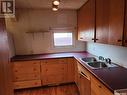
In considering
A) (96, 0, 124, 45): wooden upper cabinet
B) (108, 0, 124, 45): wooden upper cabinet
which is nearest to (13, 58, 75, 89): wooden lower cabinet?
(96, 0, 124, 45): wooden upper cabinet

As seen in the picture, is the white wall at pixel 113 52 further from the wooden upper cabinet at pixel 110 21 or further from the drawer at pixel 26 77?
the drawer at pixel 26 77

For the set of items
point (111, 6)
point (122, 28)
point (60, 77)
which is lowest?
point (60, 77)

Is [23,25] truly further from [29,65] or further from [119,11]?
[119,11]

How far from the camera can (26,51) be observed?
3.64m

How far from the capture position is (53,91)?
3170 mm

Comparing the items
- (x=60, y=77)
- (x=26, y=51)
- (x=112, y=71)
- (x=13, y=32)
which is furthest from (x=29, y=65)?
(x=112, y=71)

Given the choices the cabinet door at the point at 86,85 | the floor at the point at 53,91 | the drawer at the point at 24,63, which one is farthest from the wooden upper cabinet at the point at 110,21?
the drawer at the point at 24,63

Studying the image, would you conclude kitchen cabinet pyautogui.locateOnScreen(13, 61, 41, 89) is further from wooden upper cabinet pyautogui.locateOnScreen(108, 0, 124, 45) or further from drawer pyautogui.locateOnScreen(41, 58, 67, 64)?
wooden upper cabinet pyautogui.locateOnScreen(108, 0, 124, 45)

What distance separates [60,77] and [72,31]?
4.83ft

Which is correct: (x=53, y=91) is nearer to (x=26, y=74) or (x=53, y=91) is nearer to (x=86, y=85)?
(x=26, y=74)

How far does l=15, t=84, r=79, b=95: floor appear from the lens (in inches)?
121

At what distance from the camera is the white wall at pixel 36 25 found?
11.6ft

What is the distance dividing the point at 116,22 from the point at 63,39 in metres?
2.33

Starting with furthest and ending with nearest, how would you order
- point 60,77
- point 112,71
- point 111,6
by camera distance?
point 60,77
point 112,71
point 111,6
